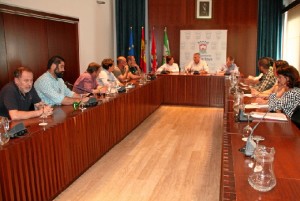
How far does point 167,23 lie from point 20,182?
279 inches

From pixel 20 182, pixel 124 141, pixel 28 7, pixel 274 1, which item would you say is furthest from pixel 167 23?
pixel 20 182

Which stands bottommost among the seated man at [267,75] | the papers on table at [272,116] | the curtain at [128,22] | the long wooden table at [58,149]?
the long wooden table at [58,149]

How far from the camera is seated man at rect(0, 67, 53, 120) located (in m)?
2.71

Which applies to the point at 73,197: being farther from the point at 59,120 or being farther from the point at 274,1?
the point at 274,1

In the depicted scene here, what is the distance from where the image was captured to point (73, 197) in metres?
2.71

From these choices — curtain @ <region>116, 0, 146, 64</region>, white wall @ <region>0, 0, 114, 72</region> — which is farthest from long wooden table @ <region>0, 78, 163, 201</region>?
curtain @ <region>116, 0, 146, 64</region>

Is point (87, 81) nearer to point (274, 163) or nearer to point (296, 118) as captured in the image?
point (296, 118)

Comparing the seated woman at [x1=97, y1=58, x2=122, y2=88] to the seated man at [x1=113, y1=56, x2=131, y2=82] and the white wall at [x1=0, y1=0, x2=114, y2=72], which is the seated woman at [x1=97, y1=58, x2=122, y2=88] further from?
the white wall at [x1=0, y1=0, x2=114, y2=72]

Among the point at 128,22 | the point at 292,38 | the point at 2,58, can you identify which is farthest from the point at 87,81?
the point at 292,38

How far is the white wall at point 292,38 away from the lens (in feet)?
22.8

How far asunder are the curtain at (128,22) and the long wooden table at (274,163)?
657 cm

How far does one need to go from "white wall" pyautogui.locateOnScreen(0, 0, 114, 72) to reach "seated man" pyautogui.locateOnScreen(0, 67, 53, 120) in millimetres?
2631

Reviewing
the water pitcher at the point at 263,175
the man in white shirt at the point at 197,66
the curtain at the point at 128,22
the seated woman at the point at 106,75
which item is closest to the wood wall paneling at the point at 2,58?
the seated woman at the point at 106,75

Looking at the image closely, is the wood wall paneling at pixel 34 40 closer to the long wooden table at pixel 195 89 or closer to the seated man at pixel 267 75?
the long wooden table at pixel 195 89
